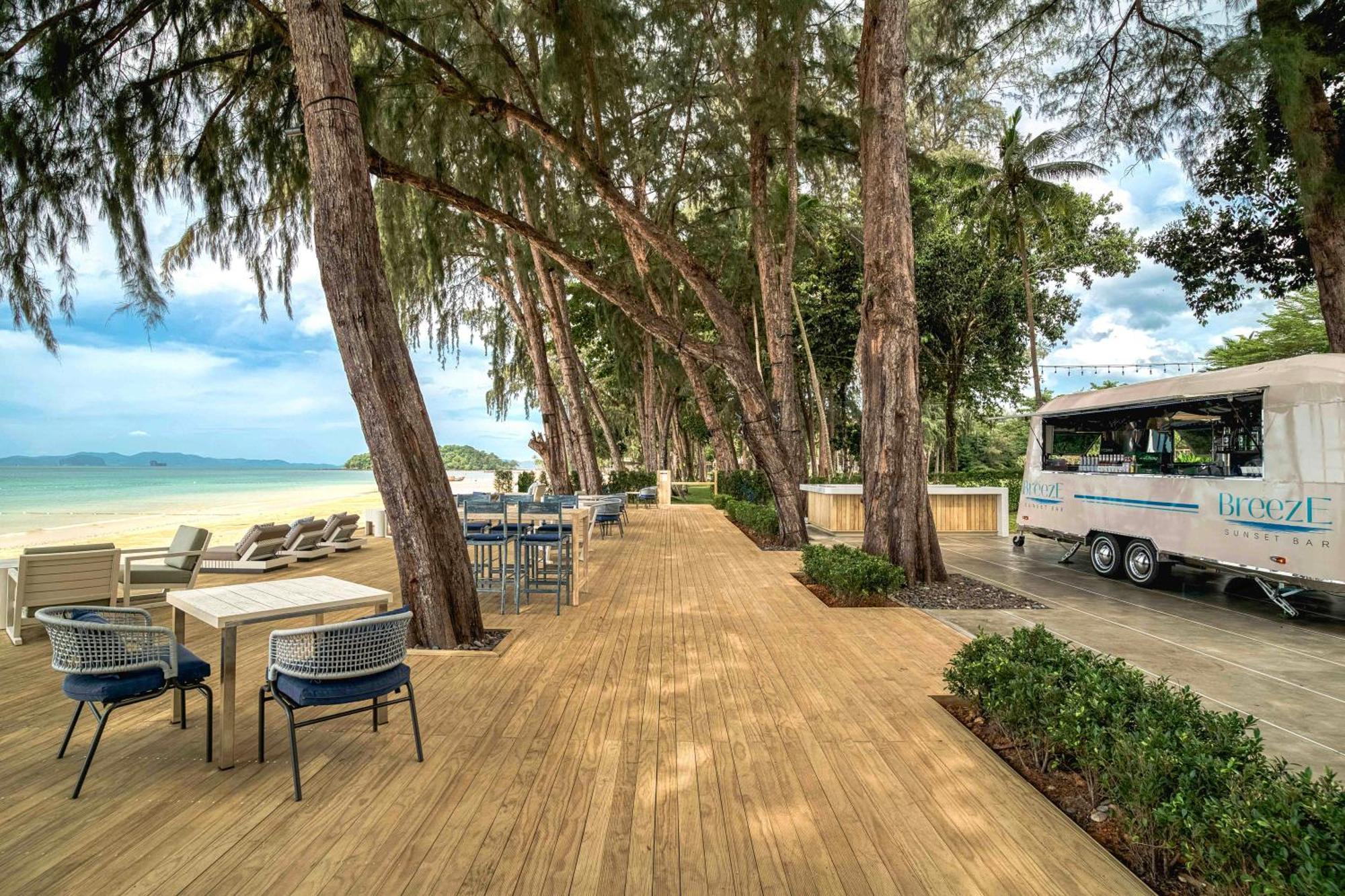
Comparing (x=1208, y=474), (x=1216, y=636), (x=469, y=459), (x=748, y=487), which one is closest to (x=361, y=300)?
→ (x=1216, y=636)

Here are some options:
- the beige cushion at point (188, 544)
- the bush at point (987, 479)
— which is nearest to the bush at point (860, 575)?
the beige cushion at point (188, 544)

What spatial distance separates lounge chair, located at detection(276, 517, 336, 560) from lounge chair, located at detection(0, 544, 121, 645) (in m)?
3.47

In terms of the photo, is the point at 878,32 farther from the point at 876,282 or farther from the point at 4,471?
the point at 4,471

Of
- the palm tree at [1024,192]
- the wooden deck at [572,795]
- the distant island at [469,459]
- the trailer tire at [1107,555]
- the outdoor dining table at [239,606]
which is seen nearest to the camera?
the wooden deck at [572,795]

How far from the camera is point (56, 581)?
17.0 feet

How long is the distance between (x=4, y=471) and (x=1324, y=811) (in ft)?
421

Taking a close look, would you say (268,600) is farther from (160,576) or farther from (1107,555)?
(1107,555)

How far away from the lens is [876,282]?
23.4ft

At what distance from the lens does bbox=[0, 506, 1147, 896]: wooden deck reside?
6.97 feet

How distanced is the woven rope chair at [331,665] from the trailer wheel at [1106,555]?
331 inches

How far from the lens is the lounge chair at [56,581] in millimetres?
5051

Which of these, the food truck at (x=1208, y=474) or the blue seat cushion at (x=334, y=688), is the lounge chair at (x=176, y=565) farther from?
the food truck at (x=1208, y=474)

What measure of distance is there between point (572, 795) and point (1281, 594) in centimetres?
709

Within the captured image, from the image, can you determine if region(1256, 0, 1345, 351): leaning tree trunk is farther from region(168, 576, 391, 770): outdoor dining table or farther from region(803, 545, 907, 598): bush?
region(168, 576, 391, 770): outdoor dining table
